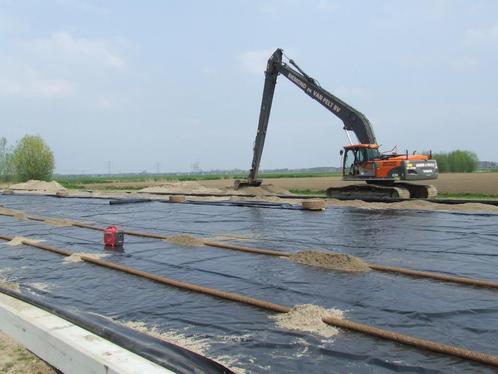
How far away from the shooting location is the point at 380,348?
141 inches

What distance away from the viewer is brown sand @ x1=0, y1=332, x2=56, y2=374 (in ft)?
11.5

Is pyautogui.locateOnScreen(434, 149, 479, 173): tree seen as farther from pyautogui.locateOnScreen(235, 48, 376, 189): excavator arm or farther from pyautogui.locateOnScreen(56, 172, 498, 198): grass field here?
pyautogui.locateOnScreen(235, 48, 376, 189): excavator arm

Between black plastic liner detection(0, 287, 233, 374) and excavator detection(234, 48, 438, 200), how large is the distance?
14.7 meters

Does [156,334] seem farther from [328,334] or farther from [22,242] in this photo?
[22,242]

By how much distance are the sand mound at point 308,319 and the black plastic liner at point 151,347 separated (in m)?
1.30

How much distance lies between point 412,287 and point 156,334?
10.2 ft

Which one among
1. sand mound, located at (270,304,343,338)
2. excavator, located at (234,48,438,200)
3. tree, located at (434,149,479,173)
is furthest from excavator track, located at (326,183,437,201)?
tree, located at (434,149,479,173)

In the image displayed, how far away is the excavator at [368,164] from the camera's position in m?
17.1

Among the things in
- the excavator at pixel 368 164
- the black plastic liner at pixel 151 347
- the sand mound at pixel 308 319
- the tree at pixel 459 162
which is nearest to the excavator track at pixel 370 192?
the excavator at pixel 368 164

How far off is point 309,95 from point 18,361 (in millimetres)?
18054

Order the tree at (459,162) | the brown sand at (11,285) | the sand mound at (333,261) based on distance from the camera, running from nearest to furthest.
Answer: the brown sand at (11,285), the sand mound at (333,261), the tree at (459,162)

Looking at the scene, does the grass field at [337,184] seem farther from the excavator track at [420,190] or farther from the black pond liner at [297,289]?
the black pond liner at [297,289]

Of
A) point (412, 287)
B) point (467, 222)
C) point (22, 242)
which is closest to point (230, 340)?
point (412, 287)

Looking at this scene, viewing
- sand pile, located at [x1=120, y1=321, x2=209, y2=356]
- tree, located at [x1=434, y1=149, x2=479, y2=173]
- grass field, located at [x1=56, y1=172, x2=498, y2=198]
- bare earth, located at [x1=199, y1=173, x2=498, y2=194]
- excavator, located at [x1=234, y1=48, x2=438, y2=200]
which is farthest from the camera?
tree, located at [x1=434, y1=149, x2=479, y2=173]
